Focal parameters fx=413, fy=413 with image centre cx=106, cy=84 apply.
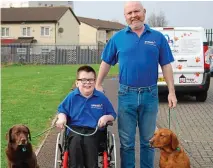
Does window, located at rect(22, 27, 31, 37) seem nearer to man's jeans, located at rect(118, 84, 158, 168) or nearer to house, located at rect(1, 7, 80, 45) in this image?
house, located at rect(1, 7, 80, 45)

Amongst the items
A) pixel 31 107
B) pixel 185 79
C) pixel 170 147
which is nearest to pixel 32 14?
pixel 31 107

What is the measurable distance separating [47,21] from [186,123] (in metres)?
55.5

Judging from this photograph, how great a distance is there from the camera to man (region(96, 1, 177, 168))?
16.9 ft

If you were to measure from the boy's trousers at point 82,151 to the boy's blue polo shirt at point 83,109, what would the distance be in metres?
0.23

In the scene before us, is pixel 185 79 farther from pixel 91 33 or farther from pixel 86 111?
pixel 91 33

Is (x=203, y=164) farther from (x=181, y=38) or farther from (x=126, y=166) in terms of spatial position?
(x=181, y=38)

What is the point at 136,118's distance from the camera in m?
5.44

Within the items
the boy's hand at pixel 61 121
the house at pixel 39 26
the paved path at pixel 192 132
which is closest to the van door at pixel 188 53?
the paved path at pixel 192 132

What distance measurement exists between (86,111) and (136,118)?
2.31ft

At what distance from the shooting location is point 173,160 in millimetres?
5281

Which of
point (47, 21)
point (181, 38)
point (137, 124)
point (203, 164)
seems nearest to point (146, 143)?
point (137, 124)

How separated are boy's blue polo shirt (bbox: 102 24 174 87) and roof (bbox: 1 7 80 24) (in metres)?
59.3

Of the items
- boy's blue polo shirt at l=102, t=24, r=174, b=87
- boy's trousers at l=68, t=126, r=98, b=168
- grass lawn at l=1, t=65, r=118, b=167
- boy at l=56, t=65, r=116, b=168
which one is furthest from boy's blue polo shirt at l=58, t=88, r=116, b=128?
grass lawn at l=1, t=65, r=118, b=167

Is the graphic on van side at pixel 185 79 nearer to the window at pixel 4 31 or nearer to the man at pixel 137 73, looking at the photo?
the man at pixel 137 73
